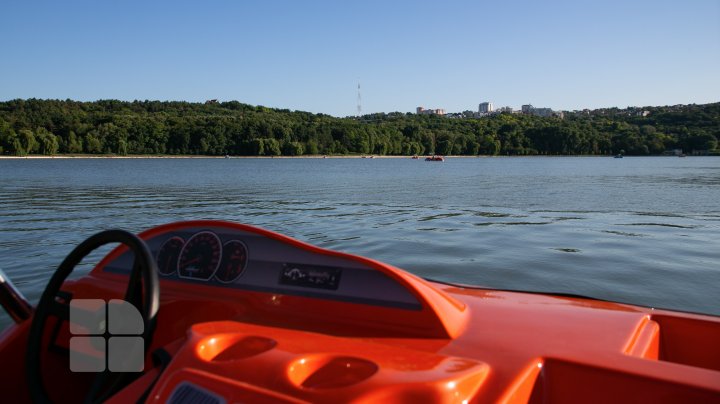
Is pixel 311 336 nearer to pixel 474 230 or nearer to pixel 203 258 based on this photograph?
pixel 203 258

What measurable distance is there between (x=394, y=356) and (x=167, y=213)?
15.0 metres

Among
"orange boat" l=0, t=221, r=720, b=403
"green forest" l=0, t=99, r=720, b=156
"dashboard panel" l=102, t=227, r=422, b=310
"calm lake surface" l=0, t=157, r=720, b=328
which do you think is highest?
"green forest" l=0, t=99, r=720, b=156

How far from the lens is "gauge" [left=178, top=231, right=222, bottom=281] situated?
9.66 feet

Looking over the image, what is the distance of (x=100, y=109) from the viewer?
118062 millimetres

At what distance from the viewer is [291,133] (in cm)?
11625

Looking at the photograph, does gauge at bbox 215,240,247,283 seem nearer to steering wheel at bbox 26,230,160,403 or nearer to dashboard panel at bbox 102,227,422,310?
dashboard panel at bbox 102,227,422,310

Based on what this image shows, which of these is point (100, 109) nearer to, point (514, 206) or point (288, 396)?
point (514, 206)

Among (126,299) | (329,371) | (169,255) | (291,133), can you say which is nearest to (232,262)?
(169,255)

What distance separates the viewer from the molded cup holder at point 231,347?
6.73ft

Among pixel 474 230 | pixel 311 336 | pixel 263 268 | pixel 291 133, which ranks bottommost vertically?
pixel 474 230

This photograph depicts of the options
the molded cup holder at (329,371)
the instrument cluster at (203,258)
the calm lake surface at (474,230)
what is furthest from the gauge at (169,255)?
the calm lake surface at (474,230)

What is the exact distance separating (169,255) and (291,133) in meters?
115

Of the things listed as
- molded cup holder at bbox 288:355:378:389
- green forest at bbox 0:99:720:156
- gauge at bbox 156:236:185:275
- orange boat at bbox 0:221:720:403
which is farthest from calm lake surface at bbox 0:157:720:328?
green forest at bbox 0:99:720:156

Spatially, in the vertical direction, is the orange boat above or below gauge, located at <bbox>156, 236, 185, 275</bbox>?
below
